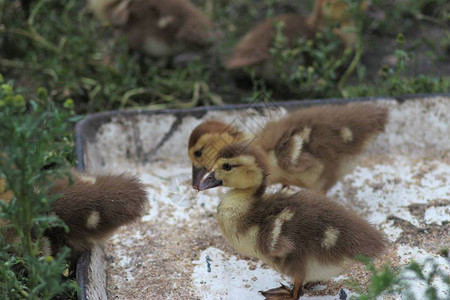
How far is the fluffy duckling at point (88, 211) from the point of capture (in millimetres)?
1786

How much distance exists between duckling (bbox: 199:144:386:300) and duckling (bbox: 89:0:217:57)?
1.69m

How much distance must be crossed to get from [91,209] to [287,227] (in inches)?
21.9

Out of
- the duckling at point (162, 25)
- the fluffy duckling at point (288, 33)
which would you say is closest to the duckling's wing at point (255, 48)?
the fluffy duckling at point (288, 33)

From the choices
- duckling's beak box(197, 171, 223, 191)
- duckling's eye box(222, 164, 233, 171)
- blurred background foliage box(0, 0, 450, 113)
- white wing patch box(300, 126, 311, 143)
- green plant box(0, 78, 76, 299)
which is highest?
green plant box(0, 78, 76, 299)

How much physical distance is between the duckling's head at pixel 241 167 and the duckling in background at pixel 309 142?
0.27m

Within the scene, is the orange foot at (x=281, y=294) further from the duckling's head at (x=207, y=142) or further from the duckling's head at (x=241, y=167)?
the duckling's head at (x=207, y=142)

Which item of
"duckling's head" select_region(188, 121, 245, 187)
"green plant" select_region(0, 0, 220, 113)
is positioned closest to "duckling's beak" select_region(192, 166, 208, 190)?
"duckling's head" select_region(188, 121, 245, 187)

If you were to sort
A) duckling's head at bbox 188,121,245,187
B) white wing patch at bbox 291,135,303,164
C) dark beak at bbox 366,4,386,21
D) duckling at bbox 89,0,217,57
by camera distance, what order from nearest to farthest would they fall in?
white wing patch at bbox 291,135,303,164
duckling's head at bbox 188,121,245,187
duckling at bbox 89,0,217,57
dark beak at bbox 366,4,386,21

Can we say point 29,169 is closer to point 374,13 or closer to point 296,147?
point 296,147

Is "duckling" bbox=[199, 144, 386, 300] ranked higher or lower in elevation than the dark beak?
higher

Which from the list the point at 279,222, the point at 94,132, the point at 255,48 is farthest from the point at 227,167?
the point at 255,48

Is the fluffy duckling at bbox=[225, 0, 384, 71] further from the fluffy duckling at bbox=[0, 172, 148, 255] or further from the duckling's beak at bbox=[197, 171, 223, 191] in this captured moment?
the fluffy duckling at bbox=[0, 172, 148, 255]

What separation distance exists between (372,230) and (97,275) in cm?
79

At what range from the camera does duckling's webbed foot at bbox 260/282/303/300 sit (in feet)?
6.07
